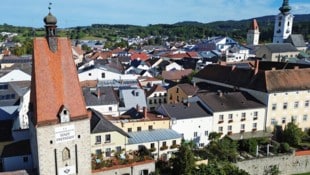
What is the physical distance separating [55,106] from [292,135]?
3440 centimetres

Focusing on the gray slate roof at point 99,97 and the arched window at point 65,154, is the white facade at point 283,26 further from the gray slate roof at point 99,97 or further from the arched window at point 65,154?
the arched window at point 65,154

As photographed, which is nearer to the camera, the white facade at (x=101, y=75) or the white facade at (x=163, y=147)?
the white facade at (x=163, y=147)

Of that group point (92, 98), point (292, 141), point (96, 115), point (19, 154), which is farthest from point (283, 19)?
point (19, 154)

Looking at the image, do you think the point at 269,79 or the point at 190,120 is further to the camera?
the point at 269,79

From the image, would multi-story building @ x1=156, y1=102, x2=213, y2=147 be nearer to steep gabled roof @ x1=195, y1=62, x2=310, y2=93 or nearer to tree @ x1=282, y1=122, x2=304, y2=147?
steep gabled roof @ x1=195, y1=62, x2=310, y2=93

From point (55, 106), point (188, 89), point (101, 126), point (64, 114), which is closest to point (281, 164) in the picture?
point (188, 89)

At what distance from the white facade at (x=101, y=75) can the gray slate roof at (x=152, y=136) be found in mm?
36468

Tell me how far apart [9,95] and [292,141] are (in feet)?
135

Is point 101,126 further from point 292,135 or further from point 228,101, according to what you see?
point 292,135

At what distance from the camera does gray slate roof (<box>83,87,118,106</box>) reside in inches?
1941

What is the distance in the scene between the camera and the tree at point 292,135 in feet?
154

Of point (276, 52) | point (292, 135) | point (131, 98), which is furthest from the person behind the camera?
point (276, 52)

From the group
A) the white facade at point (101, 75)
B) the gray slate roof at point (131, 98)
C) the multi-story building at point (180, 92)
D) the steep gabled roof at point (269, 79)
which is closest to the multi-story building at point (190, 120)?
the gray slate roof at point (131, 98)

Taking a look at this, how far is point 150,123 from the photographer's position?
41594 mm
